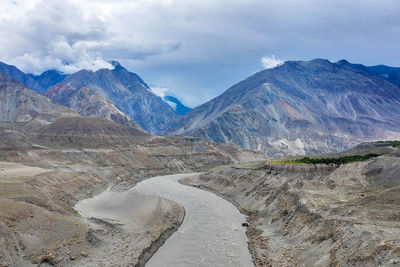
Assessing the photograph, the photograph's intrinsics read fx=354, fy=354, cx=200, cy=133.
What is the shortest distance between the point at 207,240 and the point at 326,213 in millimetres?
→ 19341

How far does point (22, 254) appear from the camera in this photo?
41.8 metres

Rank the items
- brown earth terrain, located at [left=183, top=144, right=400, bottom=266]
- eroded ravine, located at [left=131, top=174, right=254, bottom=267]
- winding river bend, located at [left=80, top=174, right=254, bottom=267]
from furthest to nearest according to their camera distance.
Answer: winding river bend, located at [left=80, top=174, right=254, bottom=267]
eroded ravine, located at [left=131, top=174, right=254, bottom=267]
brown earth terrain, located at [left=183, top=144, right=400, bottom=266]

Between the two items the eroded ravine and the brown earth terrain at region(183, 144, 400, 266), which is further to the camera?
the eroded ravine

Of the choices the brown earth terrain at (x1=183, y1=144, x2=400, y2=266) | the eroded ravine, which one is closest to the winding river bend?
the eroded ravine

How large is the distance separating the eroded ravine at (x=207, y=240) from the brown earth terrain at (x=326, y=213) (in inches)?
104

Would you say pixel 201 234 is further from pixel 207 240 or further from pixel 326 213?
pixel 326 213

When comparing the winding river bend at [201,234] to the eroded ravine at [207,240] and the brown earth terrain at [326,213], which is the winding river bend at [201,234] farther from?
the brown earth terrain at [326,213]

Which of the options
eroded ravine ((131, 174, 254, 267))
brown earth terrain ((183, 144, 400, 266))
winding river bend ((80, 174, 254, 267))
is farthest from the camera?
winding river bend ((80, 174, 254, 267))

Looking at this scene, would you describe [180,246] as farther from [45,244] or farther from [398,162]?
[398,162]

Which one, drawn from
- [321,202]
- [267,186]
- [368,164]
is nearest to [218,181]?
[267,186]

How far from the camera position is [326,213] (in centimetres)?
5384

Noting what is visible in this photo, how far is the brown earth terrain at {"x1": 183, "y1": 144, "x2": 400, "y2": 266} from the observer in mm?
38125

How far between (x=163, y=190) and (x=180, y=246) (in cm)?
6570

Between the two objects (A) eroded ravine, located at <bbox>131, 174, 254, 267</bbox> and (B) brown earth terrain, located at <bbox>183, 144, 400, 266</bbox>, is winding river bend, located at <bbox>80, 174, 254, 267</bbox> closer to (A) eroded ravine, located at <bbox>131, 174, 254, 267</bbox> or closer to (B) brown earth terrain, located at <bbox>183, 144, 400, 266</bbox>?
(A) eroded ravine, located at <bbox>131, 174, 254, 267</bbox>
